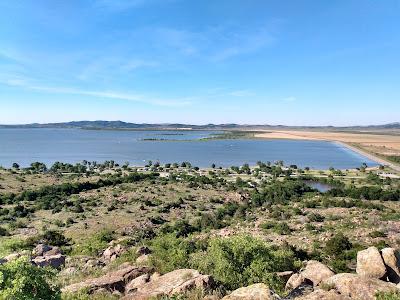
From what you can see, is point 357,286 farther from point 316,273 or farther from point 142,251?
point 142,251

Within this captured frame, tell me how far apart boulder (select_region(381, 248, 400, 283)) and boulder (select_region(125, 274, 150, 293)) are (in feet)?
40.8

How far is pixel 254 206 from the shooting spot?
60.6 metres

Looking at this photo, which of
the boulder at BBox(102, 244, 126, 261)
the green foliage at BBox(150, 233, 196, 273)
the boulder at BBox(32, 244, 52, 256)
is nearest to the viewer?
the green foliage at BBox(150, 233, 196, 273)

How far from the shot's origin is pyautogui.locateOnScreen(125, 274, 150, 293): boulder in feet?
60.8

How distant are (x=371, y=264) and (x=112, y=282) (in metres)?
13.5

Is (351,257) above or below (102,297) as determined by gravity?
below

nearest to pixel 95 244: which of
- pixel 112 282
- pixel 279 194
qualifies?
pixel 112 282

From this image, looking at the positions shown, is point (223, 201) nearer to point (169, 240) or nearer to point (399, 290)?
point (169, 240)

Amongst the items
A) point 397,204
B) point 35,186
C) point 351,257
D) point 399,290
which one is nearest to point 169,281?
point 399,290

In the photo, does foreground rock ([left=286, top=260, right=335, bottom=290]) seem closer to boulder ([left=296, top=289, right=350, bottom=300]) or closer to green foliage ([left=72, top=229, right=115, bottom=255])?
boulder ([left=296, top=289, right=350, bottom=300])

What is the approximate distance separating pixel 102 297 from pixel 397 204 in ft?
187

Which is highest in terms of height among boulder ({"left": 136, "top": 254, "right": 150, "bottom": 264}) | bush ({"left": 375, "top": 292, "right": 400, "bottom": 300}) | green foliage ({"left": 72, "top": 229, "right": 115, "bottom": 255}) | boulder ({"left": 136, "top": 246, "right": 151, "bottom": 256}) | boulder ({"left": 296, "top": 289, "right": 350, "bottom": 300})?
bush ({"left": 375, "top": 292, "right": 400, "bottom": 300})

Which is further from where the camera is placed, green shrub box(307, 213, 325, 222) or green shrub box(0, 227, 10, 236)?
green shrub box(307, 213, 325, 222)

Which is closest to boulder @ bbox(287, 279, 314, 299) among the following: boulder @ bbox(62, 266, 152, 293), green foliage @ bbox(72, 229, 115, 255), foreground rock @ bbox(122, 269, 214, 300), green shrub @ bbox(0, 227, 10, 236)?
foreground rock @ bbox(122, 269, 214, 300)
